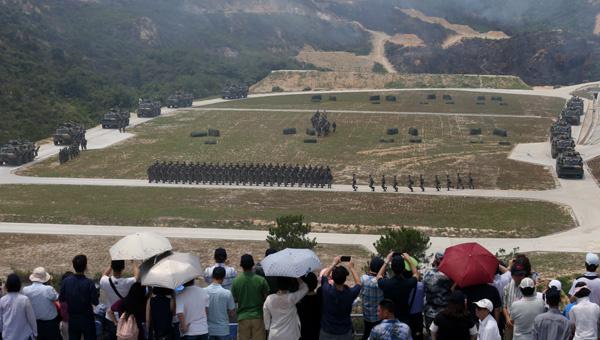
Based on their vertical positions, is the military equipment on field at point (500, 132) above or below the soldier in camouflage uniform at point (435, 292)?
above

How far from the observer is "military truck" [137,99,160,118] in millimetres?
82125

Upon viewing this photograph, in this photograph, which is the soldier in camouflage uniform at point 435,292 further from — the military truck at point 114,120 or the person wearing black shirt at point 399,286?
the military truck at point 114,120

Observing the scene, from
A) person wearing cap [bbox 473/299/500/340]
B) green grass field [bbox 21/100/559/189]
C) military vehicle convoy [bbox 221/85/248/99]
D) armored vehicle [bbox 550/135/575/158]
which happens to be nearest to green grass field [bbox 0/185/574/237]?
green grass field [bbox 21/100/559/189]

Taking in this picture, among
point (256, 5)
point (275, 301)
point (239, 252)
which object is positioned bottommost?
point (239, 252)

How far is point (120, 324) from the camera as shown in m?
12.9

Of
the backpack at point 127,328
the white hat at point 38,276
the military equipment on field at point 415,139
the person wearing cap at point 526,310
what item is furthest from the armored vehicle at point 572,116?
the backpack at point 127,328

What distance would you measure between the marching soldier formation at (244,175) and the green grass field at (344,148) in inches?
93.5

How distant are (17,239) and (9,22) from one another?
6802cm

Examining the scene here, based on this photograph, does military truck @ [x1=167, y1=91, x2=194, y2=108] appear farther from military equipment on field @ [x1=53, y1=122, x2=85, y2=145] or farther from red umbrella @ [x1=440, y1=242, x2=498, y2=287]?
red umbrella @ [x1=440, y1=242, x2=498, y2=287]

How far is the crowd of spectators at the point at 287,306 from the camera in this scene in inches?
512

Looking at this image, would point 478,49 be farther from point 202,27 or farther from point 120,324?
point 120,324

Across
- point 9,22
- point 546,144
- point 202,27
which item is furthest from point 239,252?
point 202,27

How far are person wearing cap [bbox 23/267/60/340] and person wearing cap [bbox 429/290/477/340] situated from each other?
6.40m

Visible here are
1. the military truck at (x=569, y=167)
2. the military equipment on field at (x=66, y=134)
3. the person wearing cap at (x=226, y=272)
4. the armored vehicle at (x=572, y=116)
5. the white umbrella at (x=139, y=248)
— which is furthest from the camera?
the armored vehicle at (x=572, y=116)
